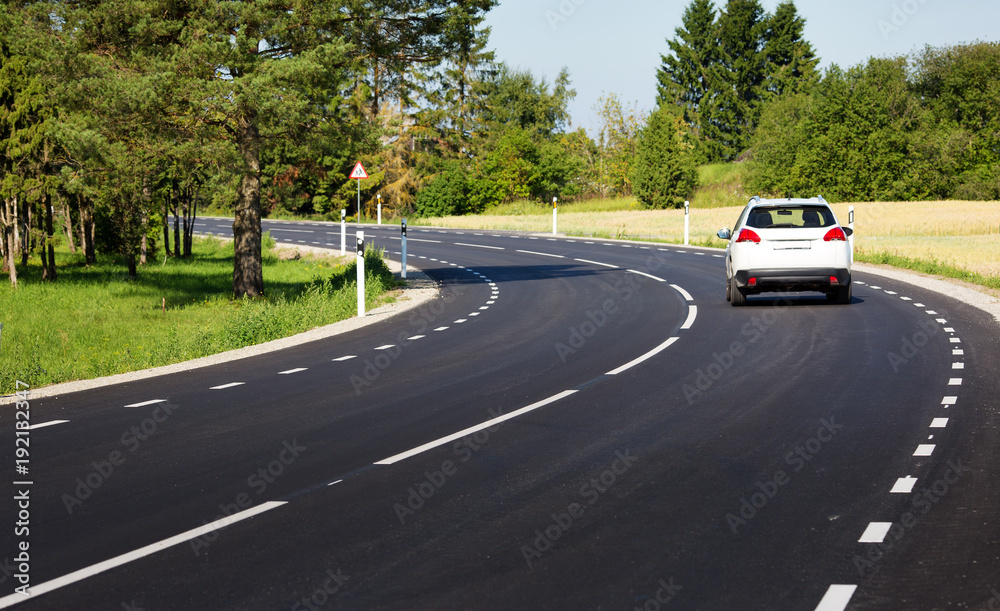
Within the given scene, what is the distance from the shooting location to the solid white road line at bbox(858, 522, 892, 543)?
18.8 ft

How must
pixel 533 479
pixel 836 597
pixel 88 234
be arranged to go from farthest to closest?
pixel 88 234
pixel 533 479
pixel 836 597

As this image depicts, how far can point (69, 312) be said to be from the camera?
2681cm

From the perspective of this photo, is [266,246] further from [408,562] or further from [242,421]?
[408,562]

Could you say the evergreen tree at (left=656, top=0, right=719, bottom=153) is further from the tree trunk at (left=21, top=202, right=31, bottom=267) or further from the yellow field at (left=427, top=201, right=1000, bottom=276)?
the tree trunk at (left=21, top=202, right=31, bottom=267)

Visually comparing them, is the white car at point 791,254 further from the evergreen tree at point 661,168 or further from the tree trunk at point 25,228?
the evergreen tree at point 661,168

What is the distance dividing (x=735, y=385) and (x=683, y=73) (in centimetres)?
9757

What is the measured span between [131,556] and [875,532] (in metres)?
3.99

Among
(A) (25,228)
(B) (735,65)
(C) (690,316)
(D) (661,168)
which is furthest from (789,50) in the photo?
(C) (690,316)

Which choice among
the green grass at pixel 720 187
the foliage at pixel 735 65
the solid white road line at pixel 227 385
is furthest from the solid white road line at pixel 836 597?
the foliage at pixel 735 65

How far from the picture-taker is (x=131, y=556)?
18.3 feet

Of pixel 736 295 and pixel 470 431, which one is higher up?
pixel 736 295

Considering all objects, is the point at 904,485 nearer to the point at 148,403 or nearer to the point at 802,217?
the point at 148,403

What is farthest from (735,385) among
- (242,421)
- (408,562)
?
(408,562)

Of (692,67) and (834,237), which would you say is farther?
(692,67)
